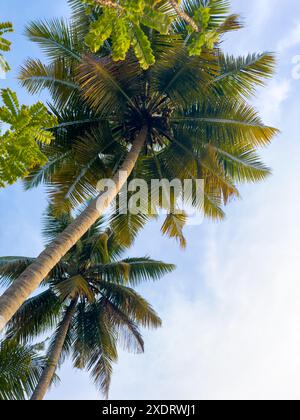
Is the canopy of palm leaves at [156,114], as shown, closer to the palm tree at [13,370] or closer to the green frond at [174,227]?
the green frond at [174,227]

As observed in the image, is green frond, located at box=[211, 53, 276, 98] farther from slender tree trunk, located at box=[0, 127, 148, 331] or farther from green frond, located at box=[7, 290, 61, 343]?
green frond, located at box=[7, 290, 61, 343]

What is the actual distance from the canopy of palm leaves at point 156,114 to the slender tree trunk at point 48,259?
5.93 ft

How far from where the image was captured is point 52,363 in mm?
11828

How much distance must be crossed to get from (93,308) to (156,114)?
25.1 feet

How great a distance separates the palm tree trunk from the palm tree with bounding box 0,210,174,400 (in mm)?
57

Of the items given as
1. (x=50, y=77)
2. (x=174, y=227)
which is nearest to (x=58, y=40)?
(x=50, y=77)

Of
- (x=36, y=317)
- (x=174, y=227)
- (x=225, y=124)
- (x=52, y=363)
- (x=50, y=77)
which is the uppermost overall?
(x=50, y=77)

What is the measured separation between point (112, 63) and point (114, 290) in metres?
8.10

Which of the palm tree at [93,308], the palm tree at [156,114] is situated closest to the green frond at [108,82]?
the palm tree at [156,114]

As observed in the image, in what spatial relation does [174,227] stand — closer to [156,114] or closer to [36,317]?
[156,114]

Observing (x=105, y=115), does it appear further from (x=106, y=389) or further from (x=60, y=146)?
(x=106, y=389)

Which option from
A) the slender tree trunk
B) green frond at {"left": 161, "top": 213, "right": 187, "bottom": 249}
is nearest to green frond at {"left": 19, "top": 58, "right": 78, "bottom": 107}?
the slender tree trunk

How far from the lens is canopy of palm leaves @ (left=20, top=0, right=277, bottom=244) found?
10.8 metres
